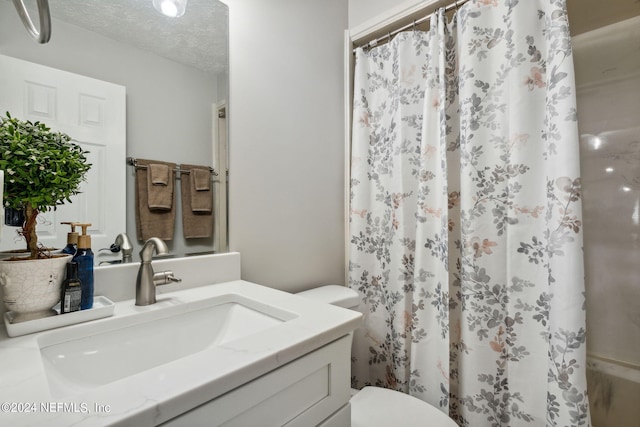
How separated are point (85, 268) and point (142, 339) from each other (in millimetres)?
220

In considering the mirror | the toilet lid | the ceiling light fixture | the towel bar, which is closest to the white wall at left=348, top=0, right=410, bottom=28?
the mirror

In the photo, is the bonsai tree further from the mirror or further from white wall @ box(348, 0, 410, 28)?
white wall @ box(348, 0, 410, 28)

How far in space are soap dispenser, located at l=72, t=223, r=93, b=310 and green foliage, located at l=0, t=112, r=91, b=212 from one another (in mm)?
113

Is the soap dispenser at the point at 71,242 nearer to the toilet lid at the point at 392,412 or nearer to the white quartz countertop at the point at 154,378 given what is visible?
the white quartz countertop at the point at 154,378

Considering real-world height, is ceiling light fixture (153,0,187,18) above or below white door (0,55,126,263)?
above

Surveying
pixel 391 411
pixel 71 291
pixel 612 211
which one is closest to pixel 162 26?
pixel 71 291

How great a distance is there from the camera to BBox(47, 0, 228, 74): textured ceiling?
0.87 meters

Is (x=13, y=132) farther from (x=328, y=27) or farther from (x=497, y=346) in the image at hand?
(x=497, y=346)

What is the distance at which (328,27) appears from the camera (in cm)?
155

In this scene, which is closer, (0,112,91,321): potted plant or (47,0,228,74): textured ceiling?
(0,112,91,321): potted plant

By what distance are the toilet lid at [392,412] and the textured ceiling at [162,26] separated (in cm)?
133

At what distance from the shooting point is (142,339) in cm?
75

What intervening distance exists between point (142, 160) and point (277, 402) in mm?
810

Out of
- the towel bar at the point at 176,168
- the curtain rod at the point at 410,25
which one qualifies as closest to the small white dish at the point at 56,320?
the towel bar at the point at 176,168
